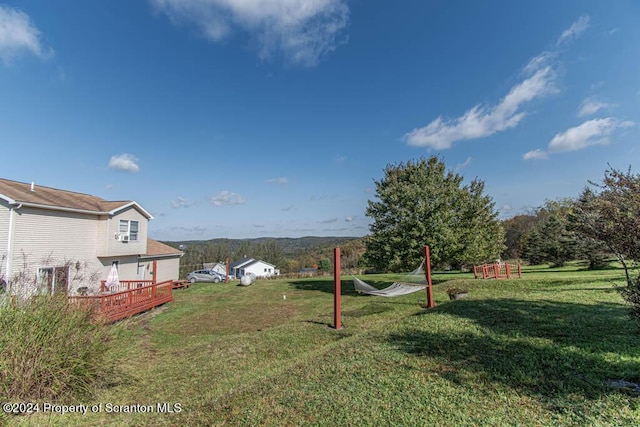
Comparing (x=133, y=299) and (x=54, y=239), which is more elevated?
(x=54, y=239)

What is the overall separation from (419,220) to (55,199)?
16.6 meters

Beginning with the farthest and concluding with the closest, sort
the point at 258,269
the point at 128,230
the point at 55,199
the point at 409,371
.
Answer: the point at 258,269
the point at 128,230
the point at 55,199
the point at 409,371

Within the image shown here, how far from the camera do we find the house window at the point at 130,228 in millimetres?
16164

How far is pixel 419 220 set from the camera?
519 inches

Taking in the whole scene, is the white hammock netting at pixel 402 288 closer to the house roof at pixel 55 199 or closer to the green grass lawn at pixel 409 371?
the green grass lawn at pixel 409 371

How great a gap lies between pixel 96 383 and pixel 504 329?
263 inches

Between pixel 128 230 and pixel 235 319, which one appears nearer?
pixel 235 319

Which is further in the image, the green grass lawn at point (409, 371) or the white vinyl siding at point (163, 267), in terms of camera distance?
the white vinyl siding at point (163, 267)

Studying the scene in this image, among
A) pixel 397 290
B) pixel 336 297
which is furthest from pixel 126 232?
pixel 397 290

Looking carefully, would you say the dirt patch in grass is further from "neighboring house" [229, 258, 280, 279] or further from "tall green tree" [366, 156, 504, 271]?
"neighboring house" [229, 258, 280, 279]

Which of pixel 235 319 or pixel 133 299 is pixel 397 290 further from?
pixel 133 299

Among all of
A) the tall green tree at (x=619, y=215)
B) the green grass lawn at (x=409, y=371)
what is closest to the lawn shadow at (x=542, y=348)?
the green grass lawn at (x=409, y=371)

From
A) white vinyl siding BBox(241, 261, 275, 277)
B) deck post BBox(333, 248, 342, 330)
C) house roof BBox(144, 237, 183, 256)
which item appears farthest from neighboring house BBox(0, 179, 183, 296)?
A: white vinyl siding BBox(241, 261, 275, 277)

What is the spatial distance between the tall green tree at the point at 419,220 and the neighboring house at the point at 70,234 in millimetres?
10960
